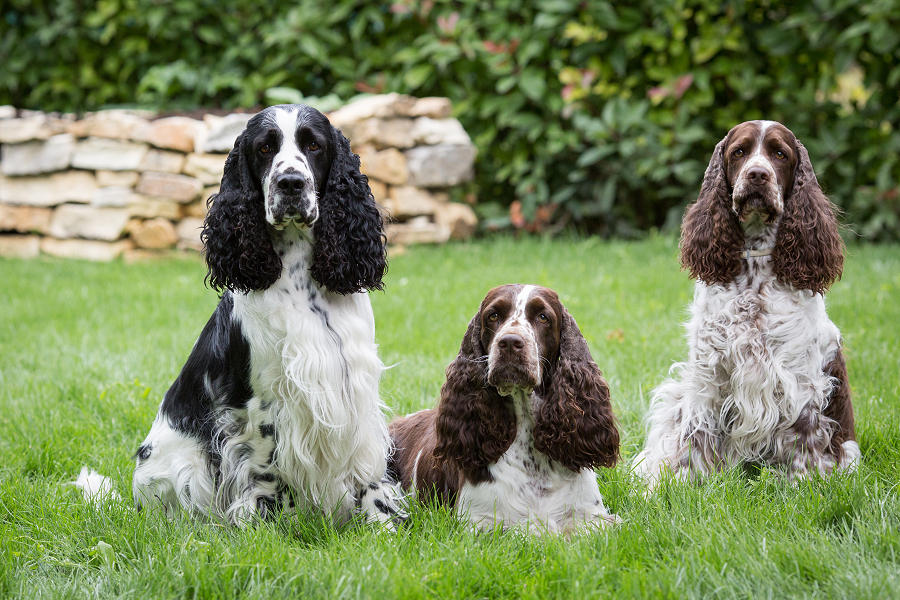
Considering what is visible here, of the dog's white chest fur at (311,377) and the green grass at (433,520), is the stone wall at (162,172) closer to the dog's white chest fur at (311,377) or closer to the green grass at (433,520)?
the green grass at (433,520)

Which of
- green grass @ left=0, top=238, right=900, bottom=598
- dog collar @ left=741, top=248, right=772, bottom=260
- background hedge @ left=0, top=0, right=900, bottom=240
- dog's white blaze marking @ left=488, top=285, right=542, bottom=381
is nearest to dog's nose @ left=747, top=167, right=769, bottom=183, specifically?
dog collar @ left=741, top=248, right=772, bottom=260

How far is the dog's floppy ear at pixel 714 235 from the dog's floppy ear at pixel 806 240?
18 cm

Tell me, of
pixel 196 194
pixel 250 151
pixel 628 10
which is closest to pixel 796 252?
pixel 250 151

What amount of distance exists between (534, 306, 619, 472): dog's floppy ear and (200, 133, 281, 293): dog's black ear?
116cm

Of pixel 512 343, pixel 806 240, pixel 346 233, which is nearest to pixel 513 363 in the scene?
pixel 512 343

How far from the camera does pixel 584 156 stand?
8945mm

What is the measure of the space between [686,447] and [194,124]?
22.9ft

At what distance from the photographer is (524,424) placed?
334 cm

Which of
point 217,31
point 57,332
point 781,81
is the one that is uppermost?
point 217,31

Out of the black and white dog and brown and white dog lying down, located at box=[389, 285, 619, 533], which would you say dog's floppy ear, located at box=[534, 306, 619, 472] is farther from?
the black and white dog

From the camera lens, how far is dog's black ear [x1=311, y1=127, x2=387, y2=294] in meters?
3.21

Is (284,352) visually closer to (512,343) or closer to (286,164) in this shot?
(286,164)

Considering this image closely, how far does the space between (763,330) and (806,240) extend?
0.43 meters

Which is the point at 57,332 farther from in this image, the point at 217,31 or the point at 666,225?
the point at 666,225
